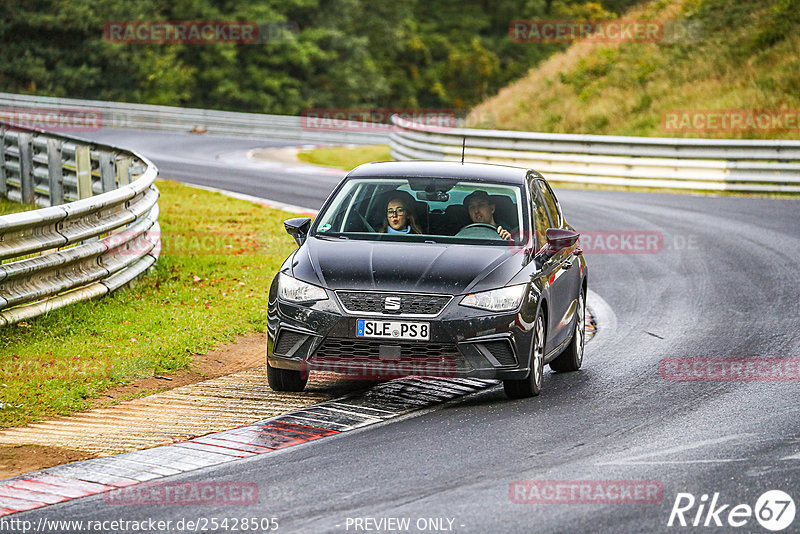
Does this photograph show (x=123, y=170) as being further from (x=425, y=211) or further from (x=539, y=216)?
(x=539, y=216)

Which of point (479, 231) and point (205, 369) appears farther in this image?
point (205, 369)

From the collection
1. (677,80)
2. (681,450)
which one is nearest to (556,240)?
(681,450)

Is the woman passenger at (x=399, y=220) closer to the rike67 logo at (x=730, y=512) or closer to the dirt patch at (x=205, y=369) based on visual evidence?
the dirt patch at (x=205, y=369)

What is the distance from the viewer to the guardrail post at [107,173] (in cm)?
1553

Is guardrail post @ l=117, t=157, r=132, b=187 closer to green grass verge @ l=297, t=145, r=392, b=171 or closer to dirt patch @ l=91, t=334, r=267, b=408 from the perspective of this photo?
dirt patch @ l=91, t=334, r=267, b=408

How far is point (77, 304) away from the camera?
10555mm

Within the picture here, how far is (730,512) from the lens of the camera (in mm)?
5723

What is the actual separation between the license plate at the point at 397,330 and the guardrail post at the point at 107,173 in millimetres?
8655

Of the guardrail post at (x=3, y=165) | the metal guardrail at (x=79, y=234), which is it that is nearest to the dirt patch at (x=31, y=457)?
the metal guardrail at (x=79, y=234)

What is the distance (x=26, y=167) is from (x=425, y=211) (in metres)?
10.1

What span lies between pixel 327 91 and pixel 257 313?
56752mm

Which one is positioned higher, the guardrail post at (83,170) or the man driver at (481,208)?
the man driver at (481,208)

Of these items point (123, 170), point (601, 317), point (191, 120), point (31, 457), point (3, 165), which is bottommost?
point (191, 120)

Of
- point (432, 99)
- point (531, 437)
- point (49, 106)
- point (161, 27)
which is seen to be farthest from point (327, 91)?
point (531, 437)
